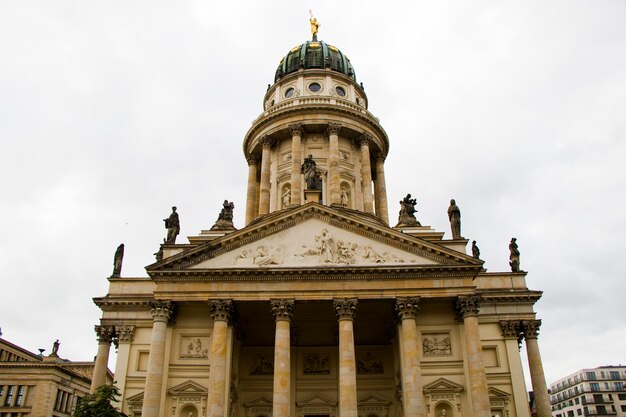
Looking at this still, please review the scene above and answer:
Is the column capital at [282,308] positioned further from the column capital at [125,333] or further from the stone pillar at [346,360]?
the column capital at [125,333]

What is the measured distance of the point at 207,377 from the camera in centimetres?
2914

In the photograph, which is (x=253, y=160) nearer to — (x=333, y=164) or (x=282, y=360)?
(x=333, y=164)

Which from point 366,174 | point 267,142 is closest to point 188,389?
point 366,174

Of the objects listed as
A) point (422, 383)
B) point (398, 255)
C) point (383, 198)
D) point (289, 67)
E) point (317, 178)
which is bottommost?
point (422, 383)

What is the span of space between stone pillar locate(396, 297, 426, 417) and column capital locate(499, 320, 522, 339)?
7270 millimetres

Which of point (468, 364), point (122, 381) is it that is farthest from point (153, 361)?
point (468, 364)

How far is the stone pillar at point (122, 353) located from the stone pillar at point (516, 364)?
21581 millimetres

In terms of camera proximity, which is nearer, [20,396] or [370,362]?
[370,362]

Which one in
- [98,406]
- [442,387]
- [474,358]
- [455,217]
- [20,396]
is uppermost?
[455,217]

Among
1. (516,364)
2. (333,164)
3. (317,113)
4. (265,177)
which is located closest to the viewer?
(516,364)

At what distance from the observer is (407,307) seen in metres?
28.4

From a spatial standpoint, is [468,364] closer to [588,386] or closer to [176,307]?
[176,307]

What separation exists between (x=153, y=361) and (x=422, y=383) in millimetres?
13411

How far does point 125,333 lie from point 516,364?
22631 millimetres
